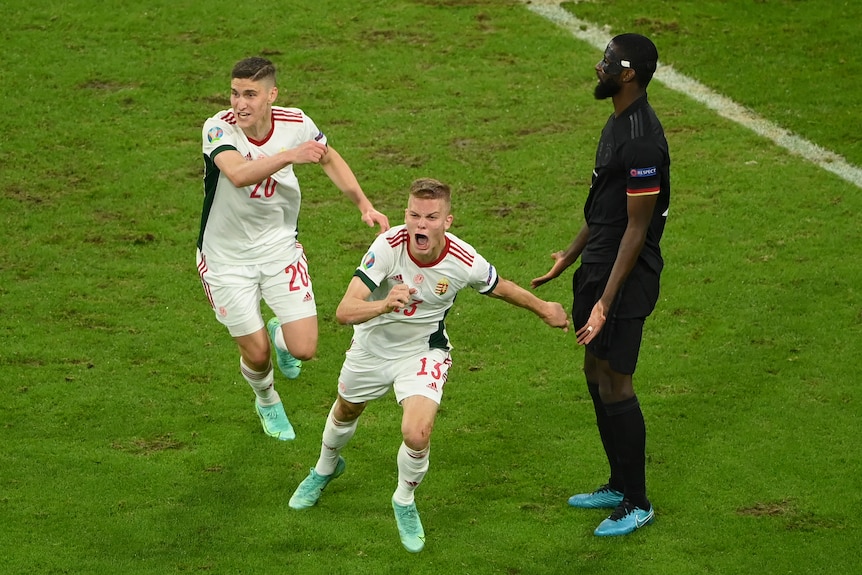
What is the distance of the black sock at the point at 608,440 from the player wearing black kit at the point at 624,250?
32mm

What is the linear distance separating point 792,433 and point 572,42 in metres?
7.91

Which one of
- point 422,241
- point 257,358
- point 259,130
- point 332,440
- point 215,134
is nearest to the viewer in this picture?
point 422,241

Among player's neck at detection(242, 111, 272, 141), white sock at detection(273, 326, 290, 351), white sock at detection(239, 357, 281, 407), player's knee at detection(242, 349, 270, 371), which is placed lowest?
white sock at detection(273, 326, 290, 351)

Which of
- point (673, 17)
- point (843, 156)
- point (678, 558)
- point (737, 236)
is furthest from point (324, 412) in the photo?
point (673, 17)

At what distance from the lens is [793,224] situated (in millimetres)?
11500

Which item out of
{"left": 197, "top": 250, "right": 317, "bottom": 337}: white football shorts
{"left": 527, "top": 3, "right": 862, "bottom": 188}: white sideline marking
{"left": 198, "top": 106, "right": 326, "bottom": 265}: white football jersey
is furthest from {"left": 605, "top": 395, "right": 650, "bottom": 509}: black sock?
{"left": 527, "top": 3, "right": 862, "bottom": 188}: white sideline marking

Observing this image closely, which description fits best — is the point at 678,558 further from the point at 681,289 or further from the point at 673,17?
the point at 673,17

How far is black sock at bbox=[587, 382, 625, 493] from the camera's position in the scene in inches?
298

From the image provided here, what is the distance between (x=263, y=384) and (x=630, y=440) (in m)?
2.51

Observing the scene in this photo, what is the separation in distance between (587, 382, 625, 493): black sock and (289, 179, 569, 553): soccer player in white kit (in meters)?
0.65

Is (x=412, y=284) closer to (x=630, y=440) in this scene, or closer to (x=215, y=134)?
(x=630, y=440)

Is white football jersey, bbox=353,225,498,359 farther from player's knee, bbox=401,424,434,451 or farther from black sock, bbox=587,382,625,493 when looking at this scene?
black sock, bbox=587,382,625,493

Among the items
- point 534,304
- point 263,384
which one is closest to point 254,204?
point 263,384

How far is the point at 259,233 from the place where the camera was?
331 inches
